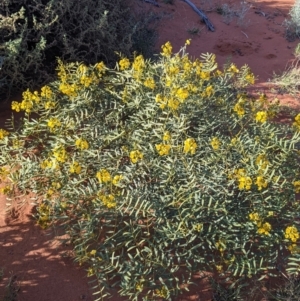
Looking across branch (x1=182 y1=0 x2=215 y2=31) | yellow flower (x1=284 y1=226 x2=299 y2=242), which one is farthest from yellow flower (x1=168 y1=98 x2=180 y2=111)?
branch (x1=182 y1=0 x2=215 y2=31)

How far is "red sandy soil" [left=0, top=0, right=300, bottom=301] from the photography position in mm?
2875

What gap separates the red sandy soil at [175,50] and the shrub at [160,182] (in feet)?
0.52

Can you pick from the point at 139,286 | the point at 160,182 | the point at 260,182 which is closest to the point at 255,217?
the point at 260,182

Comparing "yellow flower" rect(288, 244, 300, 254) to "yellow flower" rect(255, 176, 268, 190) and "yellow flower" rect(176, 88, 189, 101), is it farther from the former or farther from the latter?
"yellow flower" rect(176, 88, 189, 101)

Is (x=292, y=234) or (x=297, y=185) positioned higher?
(x=297, y=185)

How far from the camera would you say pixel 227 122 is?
11.4ft

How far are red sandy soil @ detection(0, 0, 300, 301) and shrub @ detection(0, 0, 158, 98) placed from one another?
0.38 m

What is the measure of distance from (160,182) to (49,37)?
222cm

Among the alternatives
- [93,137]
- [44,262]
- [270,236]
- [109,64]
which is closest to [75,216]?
[44,262]

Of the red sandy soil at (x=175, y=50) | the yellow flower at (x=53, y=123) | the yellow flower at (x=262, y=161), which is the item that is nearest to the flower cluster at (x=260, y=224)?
the yellow flower at (x=262, y=161)

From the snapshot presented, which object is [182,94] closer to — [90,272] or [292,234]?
[292,234]

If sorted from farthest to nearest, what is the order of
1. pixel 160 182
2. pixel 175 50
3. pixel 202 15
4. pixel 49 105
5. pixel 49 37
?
1. pixel 202 15
2. pixel 175 50
3. pixel 49 37
4. pixel 49 105
5. pixel 160 182

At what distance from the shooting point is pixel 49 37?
4457mm

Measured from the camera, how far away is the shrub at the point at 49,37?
13.4 ft
